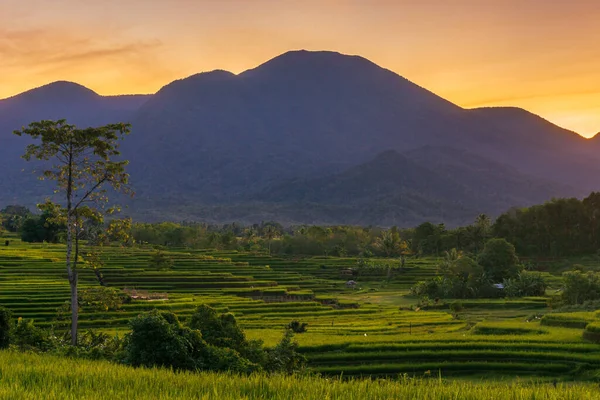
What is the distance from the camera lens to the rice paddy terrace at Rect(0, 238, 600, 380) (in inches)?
1318

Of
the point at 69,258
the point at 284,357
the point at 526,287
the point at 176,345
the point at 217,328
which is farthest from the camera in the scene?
the point at 526,287

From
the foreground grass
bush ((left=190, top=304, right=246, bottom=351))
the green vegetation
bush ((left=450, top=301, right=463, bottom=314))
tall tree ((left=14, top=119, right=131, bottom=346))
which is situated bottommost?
bush ((left=450, top=301, right=463, bottom=314))

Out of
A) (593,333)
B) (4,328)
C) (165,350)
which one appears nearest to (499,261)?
(593,333)

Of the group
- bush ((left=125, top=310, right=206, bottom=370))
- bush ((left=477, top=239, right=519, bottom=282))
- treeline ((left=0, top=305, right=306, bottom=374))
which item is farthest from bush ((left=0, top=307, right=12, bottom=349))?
bush ((left=477, top=239, right=519, bottom=282))

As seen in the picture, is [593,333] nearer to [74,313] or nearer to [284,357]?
[284,357]

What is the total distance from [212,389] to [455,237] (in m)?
120

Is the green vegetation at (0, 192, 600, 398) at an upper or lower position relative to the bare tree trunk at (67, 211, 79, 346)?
lower

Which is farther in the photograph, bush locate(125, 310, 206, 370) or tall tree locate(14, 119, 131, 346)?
tall tree locate(14, 119, 131, 346)

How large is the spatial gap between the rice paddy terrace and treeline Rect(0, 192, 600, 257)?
75.9 feet

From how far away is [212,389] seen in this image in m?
11.3

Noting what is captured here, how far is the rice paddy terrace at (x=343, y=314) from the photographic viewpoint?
33.5 m

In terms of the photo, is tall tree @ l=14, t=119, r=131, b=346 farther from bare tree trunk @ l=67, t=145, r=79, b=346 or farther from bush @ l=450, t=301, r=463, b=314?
bush @ l=450, t=301, r=463, b=314

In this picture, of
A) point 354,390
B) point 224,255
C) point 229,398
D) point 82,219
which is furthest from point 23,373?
point 224,255

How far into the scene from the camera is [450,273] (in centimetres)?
7988
